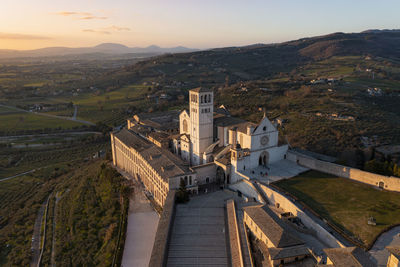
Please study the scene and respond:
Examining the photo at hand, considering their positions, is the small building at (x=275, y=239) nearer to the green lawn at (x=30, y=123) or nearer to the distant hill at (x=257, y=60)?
the green lawn at (x=30, y=123)

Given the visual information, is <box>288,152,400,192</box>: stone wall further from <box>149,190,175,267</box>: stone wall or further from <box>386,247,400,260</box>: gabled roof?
<box>149,190,175,267</box>: stone wall

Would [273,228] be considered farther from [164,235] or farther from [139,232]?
[139,232]

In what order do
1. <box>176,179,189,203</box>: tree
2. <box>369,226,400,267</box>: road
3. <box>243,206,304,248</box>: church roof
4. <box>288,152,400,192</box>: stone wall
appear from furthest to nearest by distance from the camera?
<box>176,179,189,203</box>: tree
<box>288,152,400,192</box>: stone wall
<box>243,206,304,248</box>: church roof
<box>369,226,400,267</box>: road

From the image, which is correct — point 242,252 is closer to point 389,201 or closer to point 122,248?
point 122,248

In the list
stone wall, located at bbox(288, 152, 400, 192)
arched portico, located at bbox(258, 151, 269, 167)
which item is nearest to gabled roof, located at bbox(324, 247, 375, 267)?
stone wall, located at bbox(288, 152, 400, 192)

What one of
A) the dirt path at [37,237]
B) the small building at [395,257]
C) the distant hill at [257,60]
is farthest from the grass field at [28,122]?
the small building at [395,257]

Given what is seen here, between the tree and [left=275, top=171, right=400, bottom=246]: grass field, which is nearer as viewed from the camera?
[left=275, top=171, right=400, bottom=246]: grass field
